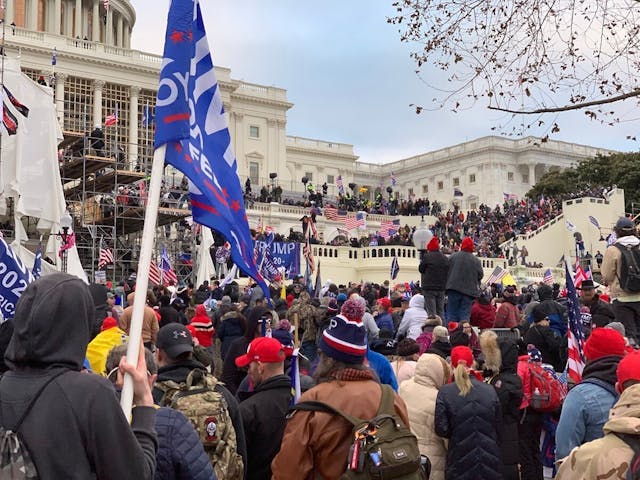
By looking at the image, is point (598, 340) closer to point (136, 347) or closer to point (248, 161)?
point (136, 347)

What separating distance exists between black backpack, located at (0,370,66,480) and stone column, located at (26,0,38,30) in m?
69.2

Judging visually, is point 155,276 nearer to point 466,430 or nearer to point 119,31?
point 466,430

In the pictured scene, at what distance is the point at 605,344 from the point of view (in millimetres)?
4676

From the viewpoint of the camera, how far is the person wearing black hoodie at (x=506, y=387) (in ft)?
21.6

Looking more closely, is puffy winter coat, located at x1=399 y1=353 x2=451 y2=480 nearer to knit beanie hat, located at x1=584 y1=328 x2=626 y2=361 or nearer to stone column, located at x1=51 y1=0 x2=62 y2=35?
knit beanie hat, located at x1=584 y1=328 x2=626 y2=361

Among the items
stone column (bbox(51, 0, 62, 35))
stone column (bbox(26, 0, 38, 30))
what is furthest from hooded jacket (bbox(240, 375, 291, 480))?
stone column (bbox(51, 0, 62, 35))

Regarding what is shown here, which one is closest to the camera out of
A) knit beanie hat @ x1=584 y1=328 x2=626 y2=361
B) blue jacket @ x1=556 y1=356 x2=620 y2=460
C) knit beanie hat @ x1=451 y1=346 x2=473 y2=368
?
blue jacket @ x1=556 y1=356 x2=620 y2=460

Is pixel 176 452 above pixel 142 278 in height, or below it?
below

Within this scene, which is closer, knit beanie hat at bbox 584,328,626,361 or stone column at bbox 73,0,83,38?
knit beanie hat at bbox 584,328,626,361

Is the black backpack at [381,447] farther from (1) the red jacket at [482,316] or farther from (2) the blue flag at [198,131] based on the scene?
(1) the red jacket at [482,316]

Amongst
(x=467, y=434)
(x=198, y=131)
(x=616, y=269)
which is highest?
(x=198, y=131)

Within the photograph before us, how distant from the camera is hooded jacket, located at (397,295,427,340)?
10.4 metres

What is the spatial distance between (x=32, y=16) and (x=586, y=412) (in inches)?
2718

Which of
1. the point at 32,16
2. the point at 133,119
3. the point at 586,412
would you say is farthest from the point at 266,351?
the point at 32,16
